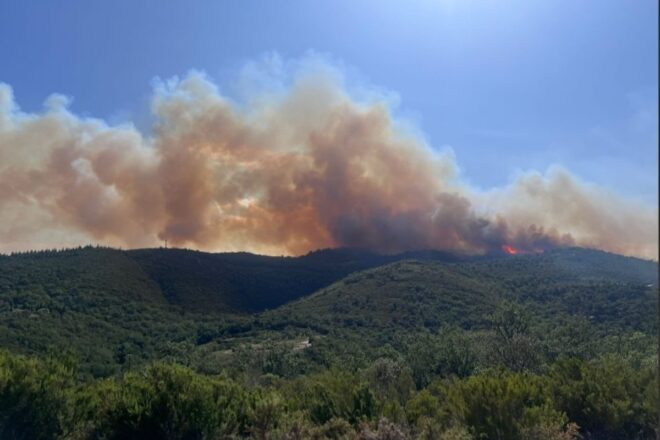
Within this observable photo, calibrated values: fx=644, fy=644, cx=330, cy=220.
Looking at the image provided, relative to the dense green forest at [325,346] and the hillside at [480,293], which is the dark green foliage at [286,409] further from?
the hillside at [480,293]

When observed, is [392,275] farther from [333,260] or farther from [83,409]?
[83,409]

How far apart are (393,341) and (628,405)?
63212 millimetres

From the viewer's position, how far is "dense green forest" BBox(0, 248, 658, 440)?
27734mm

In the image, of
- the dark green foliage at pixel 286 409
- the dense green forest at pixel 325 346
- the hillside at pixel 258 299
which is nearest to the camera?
the dark green foliage at pixel 286 409

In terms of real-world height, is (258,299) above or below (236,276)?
below

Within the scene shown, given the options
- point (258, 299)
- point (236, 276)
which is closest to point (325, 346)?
point (258, 299)

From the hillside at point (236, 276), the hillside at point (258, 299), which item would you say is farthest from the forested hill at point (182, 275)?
the hillside at point (258, 299)

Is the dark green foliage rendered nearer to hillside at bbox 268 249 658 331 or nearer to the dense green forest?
the dense green forest

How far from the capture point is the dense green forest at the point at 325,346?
91.0 feet

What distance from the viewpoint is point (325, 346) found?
85875mm

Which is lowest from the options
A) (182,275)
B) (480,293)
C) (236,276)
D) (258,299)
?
(258,299)

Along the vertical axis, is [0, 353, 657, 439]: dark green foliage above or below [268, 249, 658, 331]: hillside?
below

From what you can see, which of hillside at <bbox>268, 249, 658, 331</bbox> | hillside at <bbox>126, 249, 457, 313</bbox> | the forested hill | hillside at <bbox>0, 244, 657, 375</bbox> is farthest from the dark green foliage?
hillside at <bbox>126, 249, 457, 313</bbox>

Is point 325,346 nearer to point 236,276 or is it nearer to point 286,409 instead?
point 286,409
